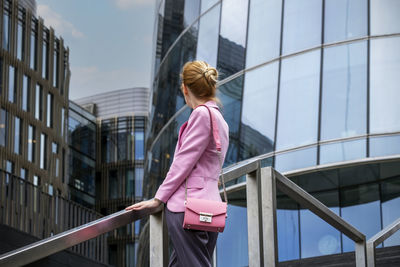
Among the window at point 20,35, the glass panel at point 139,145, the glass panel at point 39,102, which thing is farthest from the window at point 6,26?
the glass panel at point 139,145

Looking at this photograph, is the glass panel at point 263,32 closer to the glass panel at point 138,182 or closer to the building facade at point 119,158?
the building facade at point 119,158

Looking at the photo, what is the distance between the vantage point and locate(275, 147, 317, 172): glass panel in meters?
13.9

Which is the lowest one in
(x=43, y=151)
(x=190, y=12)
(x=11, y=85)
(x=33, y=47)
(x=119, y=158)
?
(x=190, y=12)

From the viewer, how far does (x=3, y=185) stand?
17875 millimetres

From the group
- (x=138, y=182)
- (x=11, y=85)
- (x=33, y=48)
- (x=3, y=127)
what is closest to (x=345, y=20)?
(x=3, y=127)

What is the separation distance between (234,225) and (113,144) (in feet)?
169

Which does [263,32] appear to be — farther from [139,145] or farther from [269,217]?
[139,145]

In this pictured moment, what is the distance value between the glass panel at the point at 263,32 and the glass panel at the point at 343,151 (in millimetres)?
2501

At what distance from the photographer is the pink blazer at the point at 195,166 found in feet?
11.0

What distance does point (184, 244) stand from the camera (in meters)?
3.31

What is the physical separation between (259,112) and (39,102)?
3294 centimetres

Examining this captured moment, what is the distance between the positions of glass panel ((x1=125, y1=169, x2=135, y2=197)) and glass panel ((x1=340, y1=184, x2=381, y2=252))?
4275 cm

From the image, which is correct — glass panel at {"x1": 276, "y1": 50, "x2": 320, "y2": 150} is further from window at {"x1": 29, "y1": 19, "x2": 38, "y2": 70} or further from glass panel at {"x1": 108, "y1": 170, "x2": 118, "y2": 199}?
glass panel at {"x1": 108, "y1": 170, "x2": 118, "y2": 199}

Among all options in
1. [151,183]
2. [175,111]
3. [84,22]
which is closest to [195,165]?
[175,111]
